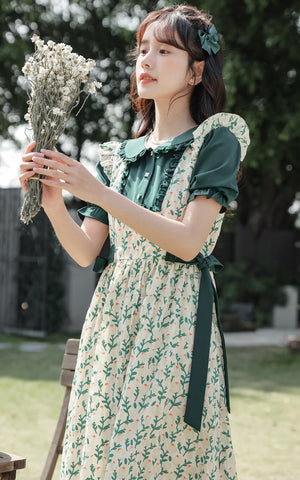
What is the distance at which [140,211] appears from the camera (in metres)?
1.59

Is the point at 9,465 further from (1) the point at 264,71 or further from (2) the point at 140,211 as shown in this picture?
(1) the point at 264,71

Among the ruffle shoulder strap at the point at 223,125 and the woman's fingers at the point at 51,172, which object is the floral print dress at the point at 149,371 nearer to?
the ruffle shoulder strap at the point at 223,125

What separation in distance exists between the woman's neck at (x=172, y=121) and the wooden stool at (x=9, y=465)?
992 mm

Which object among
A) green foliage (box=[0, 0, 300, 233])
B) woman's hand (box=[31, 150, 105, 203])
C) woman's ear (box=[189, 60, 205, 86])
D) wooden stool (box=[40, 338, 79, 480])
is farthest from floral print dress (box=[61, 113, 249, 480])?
green foliage (box=[0, 0, 300, 233])

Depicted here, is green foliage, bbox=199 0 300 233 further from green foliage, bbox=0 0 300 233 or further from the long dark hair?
the long dark hair

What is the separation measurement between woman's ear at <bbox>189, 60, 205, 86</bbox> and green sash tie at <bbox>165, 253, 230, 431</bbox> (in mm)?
490

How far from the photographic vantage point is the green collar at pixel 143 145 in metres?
1.79

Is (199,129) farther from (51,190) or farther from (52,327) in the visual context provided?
(52,327)

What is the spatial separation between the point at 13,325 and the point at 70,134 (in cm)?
433

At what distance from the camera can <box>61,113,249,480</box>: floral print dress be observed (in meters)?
1.62

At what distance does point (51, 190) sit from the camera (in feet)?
5.70

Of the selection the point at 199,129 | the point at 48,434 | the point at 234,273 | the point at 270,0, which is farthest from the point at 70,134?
the point at 199,129

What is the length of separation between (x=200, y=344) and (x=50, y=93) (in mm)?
739

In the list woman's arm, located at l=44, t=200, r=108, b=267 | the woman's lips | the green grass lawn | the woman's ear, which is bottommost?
the green grass lawn
